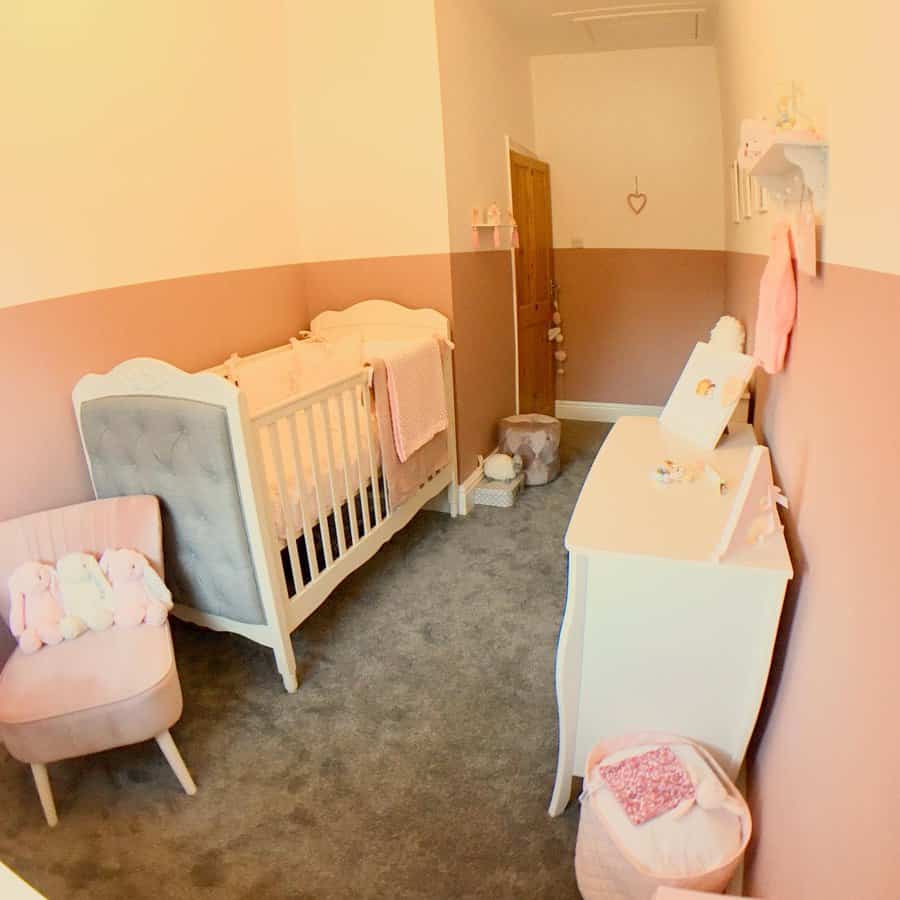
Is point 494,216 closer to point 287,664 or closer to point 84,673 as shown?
point 287,664

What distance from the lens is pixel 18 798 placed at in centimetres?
174

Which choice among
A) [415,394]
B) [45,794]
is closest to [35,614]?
[45,794]

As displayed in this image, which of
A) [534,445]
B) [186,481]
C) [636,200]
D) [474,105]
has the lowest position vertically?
[534,445]

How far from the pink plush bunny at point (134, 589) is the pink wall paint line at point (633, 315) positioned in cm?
359

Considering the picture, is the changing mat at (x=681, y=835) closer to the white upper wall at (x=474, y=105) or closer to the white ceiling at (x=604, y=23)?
→ the white upper wall at (x=474, y=105)

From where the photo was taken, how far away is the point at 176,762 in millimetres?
1705

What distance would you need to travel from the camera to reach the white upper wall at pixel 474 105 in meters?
2.98

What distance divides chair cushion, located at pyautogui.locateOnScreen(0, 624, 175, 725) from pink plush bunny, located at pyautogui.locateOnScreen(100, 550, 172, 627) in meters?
0.03

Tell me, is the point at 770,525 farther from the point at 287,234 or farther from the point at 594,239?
the point at 594,239

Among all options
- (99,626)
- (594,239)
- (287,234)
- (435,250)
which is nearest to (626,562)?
(99,626)

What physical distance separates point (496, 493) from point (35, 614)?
2132mm

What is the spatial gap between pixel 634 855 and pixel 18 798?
1551 mm

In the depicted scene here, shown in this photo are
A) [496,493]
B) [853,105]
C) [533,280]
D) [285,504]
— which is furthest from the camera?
[533,280]

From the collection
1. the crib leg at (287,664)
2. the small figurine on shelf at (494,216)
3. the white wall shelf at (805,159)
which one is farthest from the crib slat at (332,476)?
the small figurine on shelf at (494,216)
